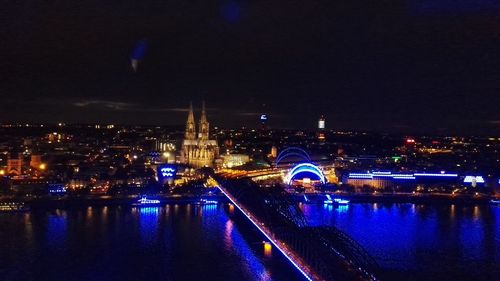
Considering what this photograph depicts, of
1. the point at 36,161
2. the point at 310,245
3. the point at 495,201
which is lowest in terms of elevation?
the point at 310,245

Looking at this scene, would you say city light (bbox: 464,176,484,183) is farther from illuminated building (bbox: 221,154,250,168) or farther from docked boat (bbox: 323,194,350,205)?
illuminated building (bbox: 221,154,250,168)

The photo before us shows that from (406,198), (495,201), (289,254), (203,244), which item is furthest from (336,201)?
(289,254)

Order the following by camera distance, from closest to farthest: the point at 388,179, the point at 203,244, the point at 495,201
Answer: the point at 203,244
the point at 495,201
the point at 388,179

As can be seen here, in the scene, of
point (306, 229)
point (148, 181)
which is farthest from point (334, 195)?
point (306, 229)

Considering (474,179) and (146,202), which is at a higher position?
(474,179)

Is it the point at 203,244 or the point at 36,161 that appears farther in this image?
the point at 36,161

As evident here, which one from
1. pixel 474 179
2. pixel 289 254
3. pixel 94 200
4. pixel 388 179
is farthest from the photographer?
pixel 388 179

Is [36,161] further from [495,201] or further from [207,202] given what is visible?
[495,201]
